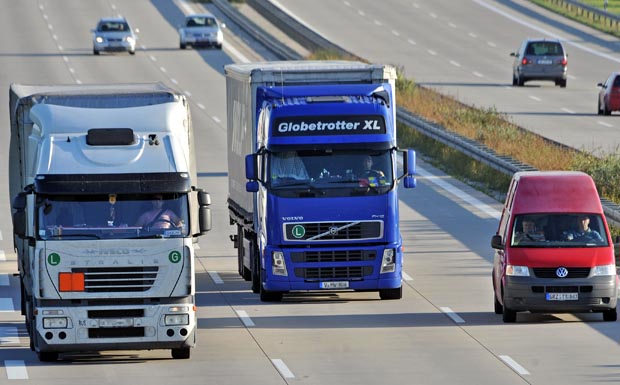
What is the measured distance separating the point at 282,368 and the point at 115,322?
1.94m

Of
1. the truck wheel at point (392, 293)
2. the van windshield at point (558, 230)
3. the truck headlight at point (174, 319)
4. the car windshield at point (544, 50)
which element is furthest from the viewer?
the car windshield at point (544, 50)

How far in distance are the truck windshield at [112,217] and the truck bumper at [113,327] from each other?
0.83 metres

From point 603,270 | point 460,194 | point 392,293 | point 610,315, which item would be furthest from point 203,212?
point 460,194

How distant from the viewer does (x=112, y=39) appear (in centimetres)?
7294

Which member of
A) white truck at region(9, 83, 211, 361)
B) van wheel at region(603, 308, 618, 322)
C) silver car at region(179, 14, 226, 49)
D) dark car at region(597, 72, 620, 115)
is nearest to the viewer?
white truck at region(9, 83, 211, 361)

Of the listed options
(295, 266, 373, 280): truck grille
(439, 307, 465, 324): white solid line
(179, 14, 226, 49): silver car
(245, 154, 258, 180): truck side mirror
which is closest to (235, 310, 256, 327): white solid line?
(295, 266, 373, 280): truck grille

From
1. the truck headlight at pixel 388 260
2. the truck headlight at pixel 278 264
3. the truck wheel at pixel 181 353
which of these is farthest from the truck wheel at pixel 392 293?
the truck wheel at pixel 181 353

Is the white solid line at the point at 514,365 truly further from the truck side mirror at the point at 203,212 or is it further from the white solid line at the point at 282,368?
the truck side mirror at the point at 203,212

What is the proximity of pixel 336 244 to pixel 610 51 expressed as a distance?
5519 cm

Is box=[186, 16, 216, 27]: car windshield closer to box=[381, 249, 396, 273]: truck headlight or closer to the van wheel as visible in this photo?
box=[381, 249, 396, 273]: truck headlight

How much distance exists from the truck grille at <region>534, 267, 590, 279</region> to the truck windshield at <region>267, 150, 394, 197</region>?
288 centimetres

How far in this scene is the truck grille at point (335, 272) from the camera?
998 inches

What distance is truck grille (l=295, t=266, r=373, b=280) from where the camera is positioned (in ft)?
83.1

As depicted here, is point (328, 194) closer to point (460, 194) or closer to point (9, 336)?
point (9, 336)
